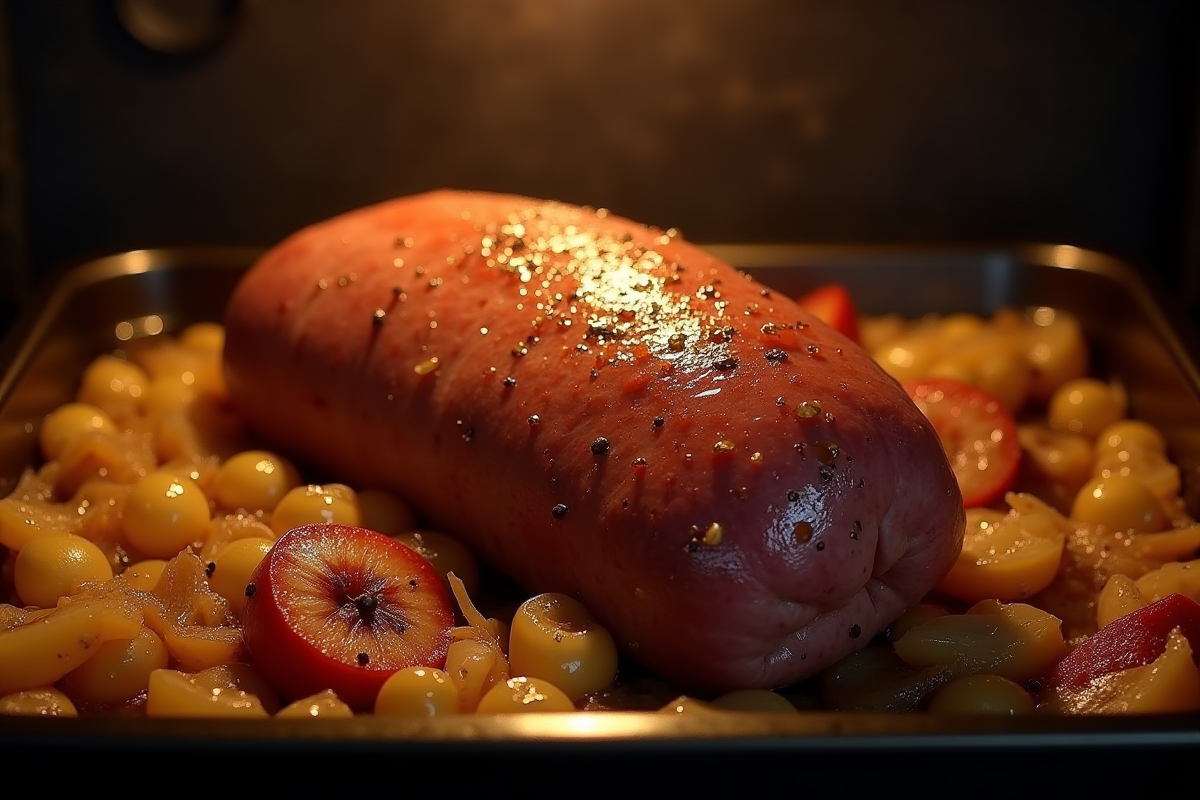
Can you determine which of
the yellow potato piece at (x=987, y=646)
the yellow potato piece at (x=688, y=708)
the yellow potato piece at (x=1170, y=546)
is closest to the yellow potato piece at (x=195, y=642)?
the yellow potato piece at (x=688, y=708)

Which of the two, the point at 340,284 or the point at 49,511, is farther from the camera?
the point at 340,284

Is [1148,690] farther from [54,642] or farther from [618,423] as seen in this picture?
[54,642]

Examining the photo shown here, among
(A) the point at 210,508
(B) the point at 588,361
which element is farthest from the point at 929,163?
(A) the point at 210,508

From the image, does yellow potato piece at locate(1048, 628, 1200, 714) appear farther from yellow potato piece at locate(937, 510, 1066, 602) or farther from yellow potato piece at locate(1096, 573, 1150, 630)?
yellow potato piece at locate(937, 510, 1066, 602)

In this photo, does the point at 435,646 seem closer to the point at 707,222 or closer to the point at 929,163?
the point at 707,222

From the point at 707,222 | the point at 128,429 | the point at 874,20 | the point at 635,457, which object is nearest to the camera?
the point at 635,457

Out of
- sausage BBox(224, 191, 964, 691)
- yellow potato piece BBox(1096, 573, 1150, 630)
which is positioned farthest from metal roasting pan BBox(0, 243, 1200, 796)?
yellow potato piece BBox(1096, 573, 1150, 630)
